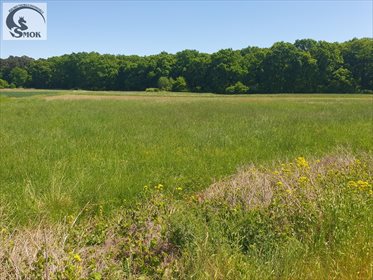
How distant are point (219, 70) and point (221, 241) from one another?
10882 centimetres

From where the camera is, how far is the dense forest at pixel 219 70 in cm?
9750

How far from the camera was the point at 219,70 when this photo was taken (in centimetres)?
10956

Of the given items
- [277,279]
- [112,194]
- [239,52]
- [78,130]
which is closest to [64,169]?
[112,194]

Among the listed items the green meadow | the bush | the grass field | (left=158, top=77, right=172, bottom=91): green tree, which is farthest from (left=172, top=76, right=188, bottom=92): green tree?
the green meadow

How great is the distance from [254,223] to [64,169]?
208 inches

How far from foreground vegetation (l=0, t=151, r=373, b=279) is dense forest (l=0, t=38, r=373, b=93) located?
3735 inches

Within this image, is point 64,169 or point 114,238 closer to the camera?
point 114,238

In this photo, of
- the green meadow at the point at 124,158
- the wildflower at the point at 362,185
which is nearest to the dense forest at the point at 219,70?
the green meadow at the point at 124,158

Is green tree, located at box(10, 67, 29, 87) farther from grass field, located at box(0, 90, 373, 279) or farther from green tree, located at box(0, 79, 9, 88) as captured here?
grass field, located at box(0, 90, 373, 279)

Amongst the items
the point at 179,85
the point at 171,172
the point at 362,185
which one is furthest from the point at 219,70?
the point at 362,185

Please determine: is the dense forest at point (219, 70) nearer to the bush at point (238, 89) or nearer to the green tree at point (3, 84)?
the bush at point (238, 89)

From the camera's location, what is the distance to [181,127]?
16656 mm

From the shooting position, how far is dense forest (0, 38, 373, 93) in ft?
320

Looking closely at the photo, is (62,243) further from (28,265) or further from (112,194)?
(112,194)
